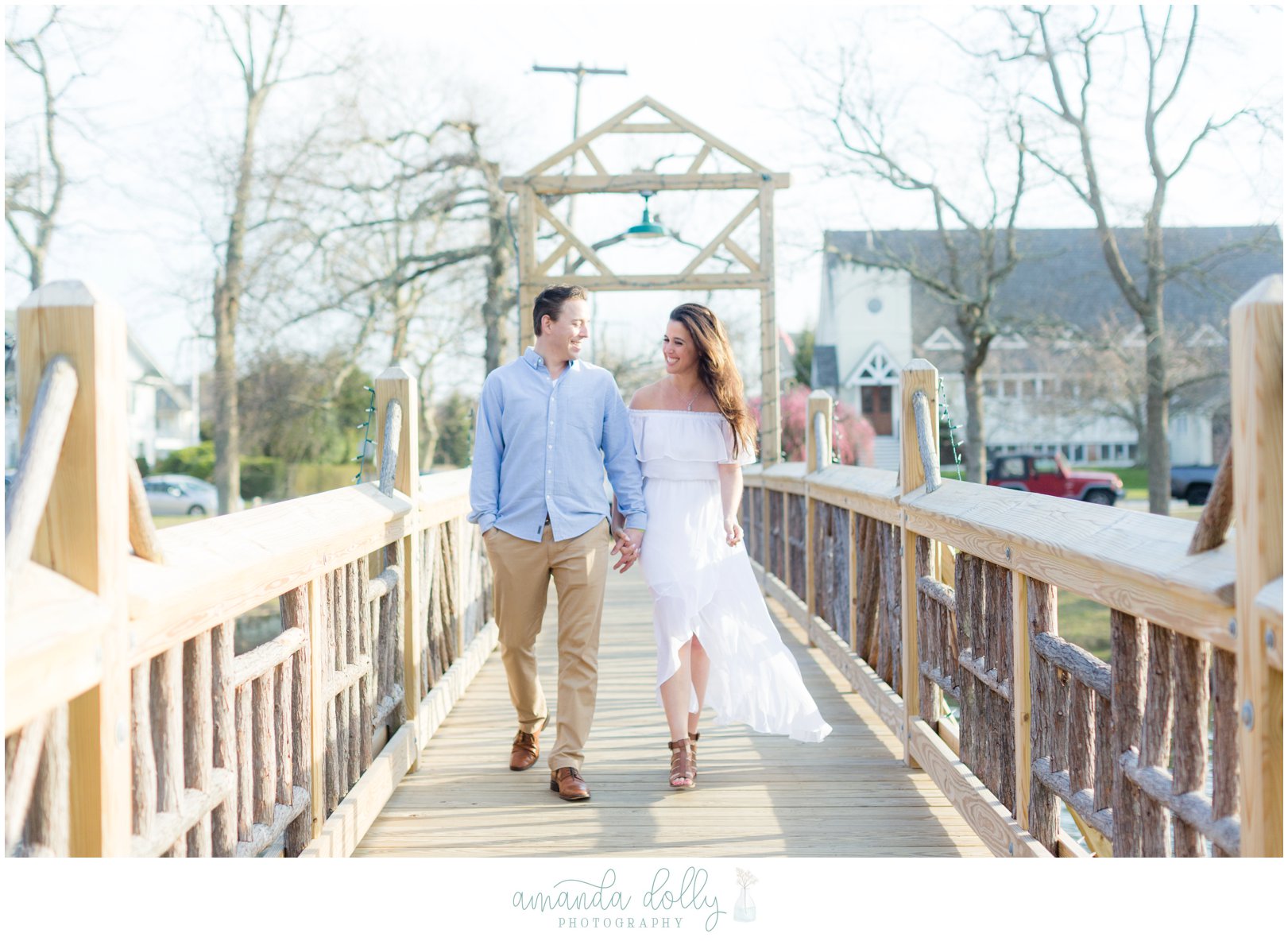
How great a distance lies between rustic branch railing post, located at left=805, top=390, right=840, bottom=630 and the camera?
6262 mm

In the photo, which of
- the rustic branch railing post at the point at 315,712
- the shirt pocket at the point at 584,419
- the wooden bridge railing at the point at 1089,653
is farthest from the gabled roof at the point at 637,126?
the rustic branch railing post at the point at 315,712

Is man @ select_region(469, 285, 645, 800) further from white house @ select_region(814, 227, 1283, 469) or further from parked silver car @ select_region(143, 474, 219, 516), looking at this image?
white house @ select_region(814, 227, 1283, 469)

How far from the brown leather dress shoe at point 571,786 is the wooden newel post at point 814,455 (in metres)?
2.92

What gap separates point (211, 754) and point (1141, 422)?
1168 inches

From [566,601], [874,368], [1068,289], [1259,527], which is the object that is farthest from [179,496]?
[1259,527]

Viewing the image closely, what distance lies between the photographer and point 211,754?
2.28 m

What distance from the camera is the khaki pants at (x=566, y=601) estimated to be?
3594mm

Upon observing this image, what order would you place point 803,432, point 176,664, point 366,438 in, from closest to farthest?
point 176,664, point 366,438, point 803,432

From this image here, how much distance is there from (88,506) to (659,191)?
7648 mm

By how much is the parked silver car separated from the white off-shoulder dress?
2511 centimetres

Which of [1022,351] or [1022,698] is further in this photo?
[1022,351]

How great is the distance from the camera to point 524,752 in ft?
13.0

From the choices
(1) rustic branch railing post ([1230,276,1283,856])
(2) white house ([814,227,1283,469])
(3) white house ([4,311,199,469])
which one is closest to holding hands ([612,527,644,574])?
(1) rustic branch railing post ([1230,276,1283,856])
